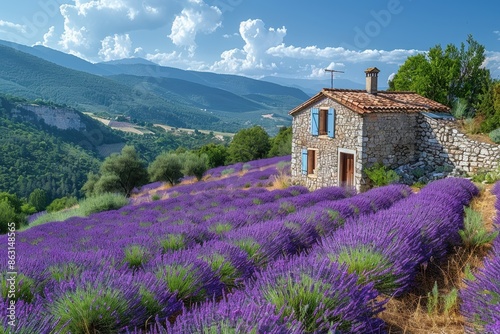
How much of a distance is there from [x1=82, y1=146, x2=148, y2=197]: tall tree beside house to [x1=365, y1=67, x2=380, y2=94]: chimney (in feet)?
48.5

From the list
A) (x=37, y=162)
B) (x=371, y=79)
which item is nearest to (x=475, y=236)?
(x=371, y=79)

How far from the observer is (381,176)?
1210 cm

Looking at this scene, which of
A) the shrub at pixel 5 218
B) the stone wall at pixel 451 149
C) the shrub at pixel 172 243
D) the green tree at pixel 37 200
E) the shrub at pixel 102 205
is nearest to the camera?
the shrub at pixel 172 243

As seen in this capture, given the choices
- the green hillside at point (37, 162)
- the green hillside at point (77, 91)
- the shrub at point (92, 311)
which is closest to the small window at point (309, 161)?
the shrub at point (92, 311)

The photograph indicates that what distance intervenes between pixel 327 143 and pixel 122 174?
14081mm

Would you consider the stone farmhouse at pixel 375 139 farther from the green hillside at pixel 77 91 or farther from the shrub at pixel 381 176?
the green hillside at pixel 77 91

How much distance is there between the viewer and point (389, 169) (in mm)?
13039

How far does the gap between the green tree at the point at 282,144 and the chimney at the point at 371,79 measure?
50.0ft

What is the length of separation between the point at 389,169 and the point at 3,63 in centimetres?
18714

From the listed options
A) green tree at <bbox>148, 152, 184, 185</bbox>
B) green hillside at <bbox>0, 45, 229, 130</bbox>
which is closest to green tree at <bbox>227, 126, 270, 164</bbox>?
green tree at <bbox>148, 152, 184, 185</bbox>

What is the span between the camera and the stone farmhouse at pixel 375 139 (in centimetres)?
1250

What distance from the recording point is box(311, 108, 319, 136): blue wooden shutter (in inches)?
576

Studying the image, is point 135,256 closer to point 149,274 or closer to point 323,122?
point 149,274

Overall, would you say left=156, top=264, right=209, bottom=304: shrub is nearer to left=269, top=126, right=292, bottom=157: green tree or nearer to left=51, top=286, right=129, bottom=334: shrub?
left=51, top=286, right=129, bottom=334: shrub
